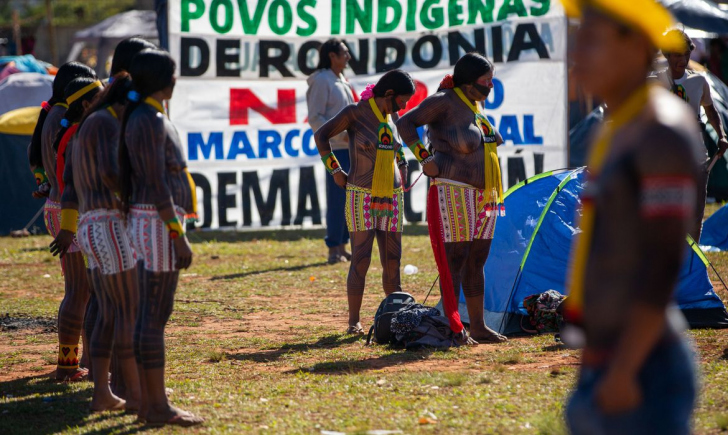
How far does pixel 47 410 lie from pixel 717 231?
8845 millimetres

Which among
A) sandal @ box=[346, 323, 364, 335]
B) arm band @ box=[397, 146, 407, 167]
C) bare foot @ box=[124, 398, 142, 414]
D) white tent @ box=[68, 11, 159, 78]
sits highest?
white tent @ box=[68, 11, 159, 78]

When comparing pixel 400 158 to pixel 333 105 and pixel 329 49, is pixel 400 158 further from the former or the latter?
pixel 333 105

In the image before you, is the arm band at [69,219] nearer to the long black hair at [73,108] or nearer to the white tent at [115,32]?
the long black hair at [73,108]

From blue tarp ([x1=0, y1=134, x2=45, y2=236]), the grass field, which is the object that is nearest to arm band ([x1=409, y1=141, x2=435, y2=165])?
the grass field

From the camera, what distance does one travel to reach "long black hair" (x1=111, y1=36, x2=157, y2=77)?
495 cm

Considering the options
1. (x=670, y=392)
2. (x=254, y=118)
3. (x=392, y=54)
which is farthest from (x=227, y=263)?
(x=670, y=392)

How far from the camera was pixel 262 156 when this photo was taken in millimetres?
13523

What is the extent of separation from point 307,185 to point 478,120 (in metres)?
7.21

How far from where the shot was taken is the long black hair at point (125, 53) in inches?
195

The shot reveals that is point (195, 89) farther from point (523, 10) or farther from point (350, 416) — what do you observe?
point (350, 416)

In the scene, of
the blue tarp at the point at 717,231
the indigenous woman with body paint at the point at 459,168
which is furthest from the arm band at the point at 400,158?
the blue tarp at the point at 717,231

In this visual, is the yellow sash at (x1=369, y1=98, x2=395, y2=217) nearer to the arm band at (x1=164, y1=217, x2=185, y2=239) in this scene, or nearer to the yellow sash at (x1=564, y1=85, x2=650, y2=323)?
the arm band at (x1=164, y1=217, x2=185, y2=239)

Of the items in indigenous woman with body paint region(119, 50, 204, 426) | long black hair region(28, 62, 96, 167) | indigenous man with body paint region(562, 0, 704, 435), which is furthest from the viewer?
long black hair region(28, 62, 96, 167)

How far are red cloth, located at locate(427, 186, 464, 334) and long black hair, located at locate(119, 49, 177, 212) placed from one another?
2683 mm
